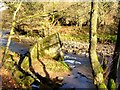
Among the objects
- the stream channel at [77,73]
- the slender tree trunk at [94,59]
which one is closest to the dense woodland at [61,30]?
the slender tree trunk at [94,59]

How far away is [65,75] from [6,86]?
19.3 ft

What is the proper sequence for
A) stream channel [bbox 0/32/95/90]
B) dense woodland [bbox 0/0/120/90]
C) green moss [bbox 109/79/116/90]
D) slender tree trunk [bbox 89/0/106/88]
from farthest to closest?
stream channel [bbox 0/32/95/90] → dense woodland [bbox 0/0/120/90] → green moss [bbox 109/79/116/90] → slender tree trunk [bbox 89/0/106/88]

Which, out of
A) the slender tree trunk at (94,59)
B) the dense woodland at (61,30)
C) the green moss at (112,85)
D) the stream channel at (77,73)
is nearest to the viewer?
the slender tree trunk at (94,59)

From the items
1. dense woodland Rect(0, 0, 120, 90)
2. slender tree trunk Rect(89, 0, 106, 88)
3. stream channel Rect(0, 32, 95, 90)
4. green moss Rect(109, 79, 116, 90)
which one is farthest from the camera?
stream channel Rect(0, 32, 95, 90)

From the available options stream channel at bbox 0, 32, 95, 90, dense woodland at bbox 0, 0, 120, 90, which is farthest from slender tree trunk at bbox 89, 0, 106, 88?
stream channel at bbox 0, 32, 95, 90

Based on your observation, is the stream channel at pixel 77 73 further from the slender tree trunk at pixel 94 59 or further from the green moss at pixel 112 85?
the slender tree trunk at pixel 94 59

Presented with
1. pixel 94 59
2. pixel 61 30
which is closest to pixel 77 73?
pixel 94 59

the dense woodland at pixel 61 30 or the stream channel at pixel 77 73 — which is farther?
the stream channel at pixel 77 73

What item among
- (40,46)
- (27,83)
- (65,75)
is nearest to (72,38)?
(40,46)

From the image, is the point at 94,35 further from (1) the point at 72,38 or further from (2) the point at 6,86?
(1) the point at 72,38

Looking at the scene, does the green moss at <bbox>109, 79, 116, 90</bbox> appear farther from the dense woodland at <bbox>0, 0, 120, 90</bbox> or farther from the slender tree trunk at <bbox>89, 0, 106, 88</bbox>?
the slender tree trunk at <bbox>89, 0, 106, 88</bbox>

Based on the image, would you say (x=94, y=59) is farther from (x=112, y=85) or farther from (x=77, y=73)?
(x=77, y=73)

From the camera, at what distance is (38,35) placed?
1246 inches

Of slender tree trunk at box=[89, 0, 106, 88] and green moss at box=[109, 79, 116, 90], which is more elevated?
slender tree trunk at box=[89, 0, 106, 88]
